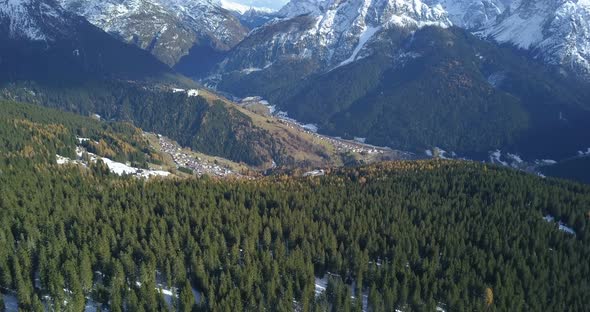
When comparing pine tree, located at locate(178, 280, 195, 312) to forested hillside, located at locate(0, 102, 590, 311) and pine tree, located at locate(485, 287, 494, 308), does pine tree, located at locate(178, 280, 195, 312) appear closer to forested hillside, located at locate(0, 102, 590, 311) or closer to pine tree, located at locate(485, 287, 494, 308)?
forested hillside, located at locate(0, 102, 590, 311)

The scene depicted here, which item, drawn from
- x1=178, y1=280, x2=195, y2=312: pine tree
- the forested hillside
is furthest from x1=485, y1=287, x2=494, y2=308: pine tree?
x1=178, y1=280, x2=195, y2=312: pine tree

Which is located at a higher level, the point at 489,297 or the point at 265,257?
the point at 265,257

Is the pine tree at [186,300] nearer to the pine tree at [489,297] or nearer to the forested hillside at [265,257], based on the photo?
the forested hillside at [265,257]

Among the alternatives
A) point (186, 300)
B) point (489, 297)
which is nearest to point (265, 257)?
point (186, 300)

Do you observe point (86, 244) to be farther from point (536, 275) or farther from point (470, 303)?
point (536, 275)

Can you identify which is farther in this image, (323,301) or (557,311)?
(557,311)

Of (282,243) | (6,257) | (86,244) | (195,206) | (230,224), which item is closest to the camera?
(6,257)

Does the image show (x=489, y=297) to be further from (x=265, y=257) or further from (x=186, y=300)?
(x=186, y=300)

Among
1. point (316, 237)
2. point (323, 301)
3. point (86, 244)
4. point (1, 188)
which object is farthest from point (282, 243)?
point (1, 188)
